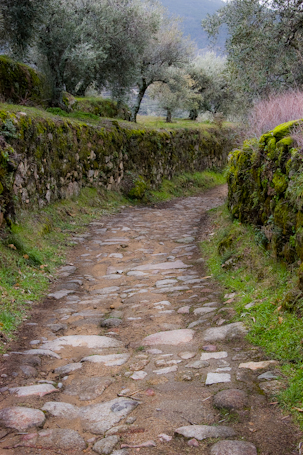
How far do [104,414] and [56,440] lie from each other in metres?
0.44

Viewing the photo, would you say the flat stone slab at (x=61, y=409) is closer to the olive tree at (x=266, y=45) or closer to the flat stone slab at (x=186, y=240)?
the flat stone slab at (x=186, y=240)

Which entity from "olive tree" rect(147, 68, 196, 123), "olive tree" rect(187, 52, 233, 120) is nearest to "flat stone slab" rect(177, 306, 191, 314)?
"olive tree" rect(147, 68, 196, 123)

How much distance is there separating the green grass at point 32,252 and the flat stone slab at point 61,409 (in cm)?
149

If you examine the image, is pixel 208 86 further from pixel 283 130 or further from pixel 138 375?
pixel 138 375

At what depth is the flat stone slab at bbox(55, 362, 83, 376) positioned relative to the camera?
3675 mm

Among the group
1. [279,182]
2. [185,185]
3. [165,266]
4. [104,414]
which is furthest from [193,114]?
[104,414]

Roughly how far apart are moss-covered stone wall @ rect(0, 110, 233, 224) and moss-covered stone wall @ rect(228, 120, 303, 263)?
14.4ft

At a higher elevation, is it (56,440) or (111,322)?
(56,440)

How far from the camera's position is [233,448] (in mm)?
2404

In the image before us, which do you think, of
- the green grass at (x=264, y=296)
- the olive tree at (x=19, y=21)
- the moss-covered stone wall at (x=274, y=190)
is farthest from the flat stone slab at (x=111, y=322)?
the olive tree at (x=19, y=21)

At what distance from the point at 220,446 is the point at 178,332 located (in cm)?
198

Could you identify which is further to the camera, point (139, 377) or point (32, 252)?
point (32, 252)

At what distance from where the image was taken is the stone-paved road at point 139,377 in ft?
8.43

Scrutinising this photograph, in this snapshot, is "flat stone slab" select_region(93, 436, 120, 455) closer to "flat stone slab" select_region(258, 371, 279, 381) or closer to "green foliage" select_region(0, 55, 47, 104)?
"flat stone slab" select_region(258, 371, 279, 381)
